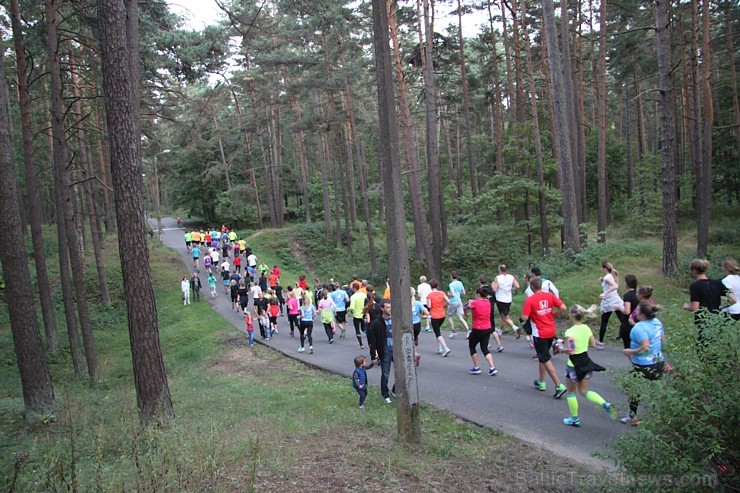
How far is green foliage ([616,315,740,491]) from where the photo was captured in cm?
395

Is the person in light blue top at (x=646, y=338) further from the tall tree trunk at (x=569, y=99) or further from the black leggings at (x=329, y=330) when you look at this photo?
the tall tree trunk at (x=569, y=99)

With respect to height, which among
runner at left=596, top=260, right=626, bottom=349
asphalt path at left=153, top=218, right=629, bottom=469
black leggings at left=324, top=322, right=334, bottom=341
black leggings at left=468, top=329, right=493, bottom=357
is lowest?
black leggings at left=324, top=322, right=334, bottom=341

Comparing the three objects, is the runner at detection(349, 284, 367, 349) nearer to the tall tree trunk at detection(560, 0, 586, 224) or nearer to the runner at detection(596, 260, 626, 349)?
the runner at detection(596, 260, 626, 349)

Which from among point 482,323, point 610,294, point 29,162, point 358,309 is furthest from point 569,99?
point 29,162

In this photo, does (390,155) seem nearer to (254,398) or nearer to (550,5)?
(254,398)

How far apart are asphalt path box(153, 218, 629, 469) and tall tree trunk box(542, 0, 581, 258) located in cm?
673

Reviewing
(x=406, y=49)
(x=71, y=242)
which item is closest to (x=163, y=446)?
(x=71, y=242)

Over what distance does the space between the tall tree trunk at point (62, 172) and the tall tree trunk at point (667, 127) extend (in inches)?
643

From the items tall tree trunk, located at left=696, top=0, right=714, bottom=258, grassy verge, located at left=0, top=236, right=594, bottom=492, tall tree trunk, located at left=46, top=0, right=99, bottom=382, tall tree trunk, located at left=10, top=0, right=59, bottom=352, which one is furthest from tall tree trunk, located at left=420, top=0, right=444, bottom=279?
tall tree trunk, located at left=10, top=0, right=59, bottom=352

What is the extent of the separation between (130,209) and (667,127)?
14288 millimetres

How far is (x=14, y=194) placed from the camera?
974 cm

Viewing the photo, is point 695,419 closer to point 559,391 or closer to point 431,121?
point 559,391

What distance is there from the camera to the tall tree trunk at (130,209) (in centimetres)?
725

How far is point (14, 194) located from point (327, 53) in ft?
67.8
